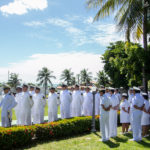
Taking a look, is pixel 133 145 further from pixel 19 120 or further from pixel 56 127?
pixel 19 120

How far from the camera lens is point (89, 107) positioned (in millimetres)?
12992

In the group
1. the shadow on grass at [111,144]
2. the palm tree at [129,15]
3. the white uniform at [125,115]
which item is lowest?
the shadow on grass at [111,144]

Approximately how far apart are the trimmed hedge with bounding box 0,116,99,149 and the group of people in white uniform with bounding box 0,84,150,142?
3.77 feet

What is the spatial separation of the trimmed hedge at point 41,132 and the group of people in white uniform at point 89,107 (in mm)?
1148

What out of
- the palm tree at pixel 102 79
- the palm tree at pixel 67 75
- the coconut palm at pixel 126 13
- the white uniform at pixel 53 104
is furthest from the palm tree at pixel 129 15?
the palm tree at pixel 67 75

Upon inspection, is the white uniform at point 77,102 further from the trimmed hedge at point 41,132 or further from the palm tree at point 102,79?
the palm tree at point 102,79

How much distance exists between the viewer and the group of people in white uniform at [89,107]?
7160 mm

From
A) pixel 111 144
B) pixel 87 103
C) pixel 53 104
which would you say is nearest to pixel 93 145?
pixel 111 144

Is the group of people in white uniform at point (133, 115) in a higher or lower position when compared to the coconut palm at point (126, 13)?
lower

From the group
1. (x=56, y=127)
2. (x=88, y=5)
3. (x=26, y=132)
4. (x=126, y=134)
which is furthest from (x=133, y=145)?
(x=88, y=5)

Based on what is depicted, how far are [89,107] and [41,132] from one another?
19.4 ft

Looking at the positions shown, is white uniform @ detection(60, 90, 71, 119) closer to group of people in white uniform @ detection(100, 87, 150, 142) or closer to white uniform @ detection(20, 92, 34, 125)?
white uniform @ detection(20, 92, 34, 125)

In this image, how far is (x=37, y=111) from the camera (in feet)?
35.3

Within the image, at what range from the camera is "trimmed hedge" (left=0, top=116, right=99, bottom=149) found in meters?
6.39
